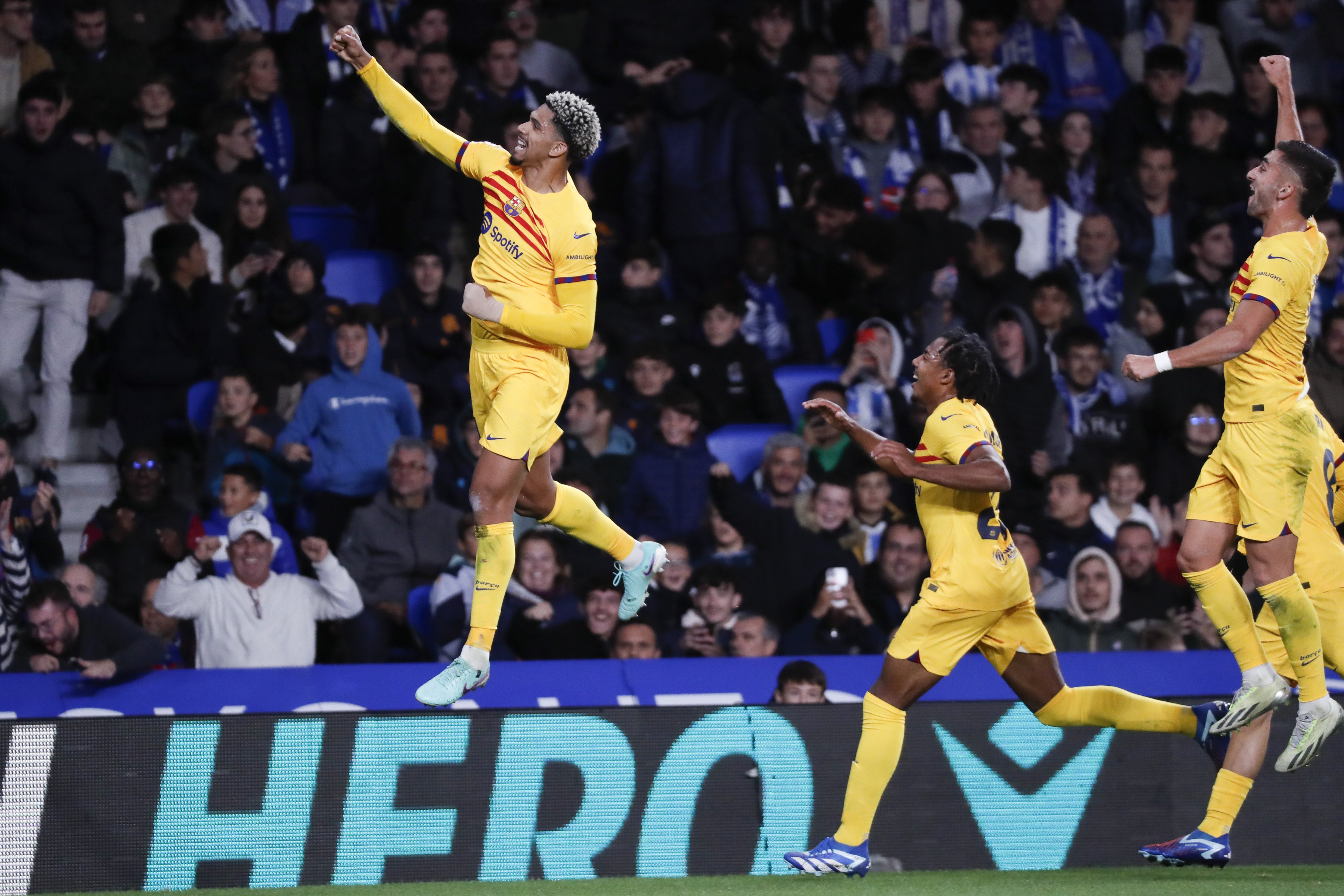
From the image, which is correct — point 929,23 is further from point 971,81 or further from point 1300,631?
point 1300,631

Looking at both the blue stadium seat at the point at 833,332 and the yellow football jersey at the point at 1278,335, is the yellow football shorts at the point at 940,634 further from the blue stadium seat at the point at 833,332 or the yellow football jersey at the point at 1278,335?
the blue stadium seat at the point at 833,332

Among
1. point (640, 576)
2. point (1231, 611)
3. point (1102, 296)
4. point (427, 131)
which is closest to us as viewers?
point (1231, 611)

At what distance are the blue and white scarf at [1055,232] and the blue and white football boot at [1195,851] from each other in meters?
5.92

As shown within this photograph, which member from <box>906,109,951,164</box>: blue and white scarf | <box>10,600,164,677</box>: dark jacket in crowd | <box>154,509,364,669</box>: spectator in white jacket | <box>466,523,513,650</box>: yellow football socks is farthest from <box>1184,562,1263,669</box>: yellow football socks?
<box>906,109,951,164</box>: blue and white scarf

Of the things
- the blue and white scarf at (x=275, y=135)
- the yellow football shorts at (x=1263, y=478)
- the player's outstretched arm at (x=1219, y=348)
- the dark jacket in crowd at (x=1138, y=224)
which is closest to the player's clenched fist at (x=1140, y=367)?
the player's outstretched arm at (x=1219, y=348)

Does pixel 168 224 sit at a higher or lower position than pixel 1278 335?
higher

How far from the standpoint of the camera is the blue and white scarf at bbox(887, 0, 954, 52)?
13.3 m

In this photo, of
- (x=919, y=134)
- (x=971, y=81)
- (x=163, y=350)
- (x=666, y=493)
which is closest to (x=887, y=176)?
(x=919, y=134)

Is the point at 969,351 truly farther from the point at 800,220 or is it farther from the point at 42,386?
the point at 42,386

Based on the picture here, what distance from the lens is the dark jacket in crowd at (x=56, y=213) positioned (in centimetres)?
1057

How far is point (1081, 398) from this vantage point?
1111cm

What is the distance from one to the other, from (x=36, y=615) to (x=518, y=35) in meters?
5.84

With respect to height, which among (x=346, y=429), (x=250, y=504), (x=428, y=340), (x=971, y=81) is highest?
(x=971, y=81)

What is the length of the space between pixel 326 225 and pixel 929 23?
5.17 meters
